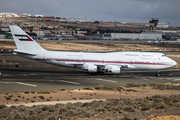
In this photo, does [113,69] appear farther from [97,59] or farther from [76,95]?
[76,95]

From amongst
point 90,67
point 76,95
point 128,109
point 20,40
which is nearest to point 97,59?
point 90,67

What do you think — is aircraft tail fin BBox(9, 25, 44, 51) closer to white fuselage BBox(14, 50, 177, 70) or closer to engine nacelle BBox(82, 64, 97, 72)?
white fuselage BBox(14, 50, 177, 70)

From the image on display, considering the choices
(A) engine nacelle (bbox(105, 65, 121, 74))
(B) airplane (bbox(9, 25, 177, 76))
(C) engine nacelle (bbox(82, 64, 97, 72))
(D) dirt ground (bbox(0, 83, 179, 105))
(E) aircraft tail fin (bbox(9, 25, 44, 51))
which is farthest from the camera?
(E) aircraft tail fin (bbox(9, 25, 44, 51))

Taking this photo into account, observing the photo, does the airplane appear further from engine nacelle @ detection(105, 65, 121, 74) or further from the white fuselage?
engine nacelle @ detection(105, 65, 121, 74)

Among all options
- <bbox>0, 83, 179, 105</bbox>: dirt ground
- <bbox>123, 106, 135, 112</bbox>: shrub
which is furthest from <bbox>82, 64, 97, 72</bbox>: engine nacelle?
<bbox>123, 106, 135, 112</bbox>: shrub

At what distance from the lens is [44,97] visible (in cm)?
2888

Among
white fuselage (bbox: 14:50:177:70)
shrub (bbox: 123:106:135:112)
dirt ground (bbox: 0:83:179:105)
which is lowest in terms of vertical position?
dirt ground (bbox: 0:83:179:105)

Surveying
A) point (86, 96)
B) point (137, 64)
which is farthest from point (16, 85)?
point (137, 64)

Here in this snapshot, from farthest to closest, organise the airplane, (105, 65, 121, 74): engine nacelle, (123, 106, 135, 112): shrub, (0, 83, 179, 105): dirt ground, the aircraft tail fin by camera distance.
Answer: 1. the aircraft tail fin
2. the airplane
3. (105, 65, 121, 74): engine nacelle
4. (0, 83, 179, 105): dirt ground
5. (123, 106, 135, 112): shrub

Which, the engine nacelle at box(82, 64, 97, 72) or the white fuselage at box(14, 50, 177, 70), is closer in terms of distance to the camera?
the engine nacelle at box(82, 64, 97, 72)

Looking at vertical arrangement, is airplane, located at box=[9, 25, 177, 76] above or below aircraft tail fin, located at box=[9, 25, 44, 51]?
below

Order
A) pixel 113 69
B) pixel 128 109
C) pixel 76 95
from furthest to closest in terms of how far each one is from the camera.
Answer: pixel 113 69 → pixel 76 95 → pixel 128 109

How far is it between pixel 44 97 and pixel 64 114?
29.6ft

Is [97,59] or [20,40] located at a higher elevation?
[20,40]
